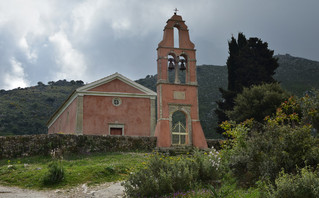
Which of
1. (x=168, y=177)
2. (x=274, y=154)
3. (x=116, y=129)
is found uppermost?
(x=116, y=129)

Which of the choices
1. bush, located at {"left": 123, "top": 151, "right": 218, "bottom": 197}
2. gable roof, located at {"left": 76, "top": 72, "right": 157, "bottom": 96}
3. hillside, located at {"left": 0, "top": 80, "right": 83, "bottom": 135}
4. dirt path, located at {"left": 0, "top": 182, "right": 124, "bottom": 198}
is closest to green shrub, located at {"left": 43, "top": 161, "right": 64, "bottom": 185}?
dirt path, located at {"left": 0, "top": 182, "right": 124, "bottom": 198}

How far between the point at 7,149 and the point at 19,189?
25.5 ft

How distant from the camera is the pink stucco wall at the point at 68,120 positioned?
2516cm

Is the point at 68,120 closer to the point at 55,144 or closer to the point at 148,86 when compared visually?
the point at 55,144

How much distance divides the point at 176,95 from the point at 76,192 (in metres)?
11.2

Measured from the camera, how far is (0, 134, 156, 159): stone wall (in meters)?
17.9

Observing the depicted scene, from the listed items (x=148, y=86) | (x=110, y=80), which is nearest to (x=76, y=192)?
(x=110, y=80)

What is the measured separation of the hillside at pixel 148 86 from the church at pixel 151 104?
910 inches

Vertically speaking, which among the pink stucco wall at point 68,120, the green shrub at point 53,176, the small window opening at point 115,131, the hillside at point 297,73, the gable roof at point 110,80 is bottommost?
the green shrub at point 53,176

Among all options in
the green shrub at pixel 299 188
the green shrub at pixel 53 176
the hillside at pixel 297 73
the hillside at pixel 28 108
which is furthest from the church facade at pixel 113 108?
the hillside at pixel 297 73

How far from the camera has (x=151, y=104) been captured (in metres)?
25.5

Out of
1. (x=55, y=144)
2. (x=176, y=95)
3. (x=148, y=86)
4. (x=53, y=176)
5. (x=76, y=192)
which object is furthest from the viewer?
(x=148, y=86)

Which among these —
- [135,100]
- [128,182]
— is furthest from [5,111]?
[128,182]

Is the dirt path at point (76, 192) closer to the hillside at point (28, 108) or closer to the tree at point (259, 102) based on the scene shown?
the tree at point (259, 102)
